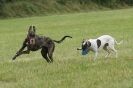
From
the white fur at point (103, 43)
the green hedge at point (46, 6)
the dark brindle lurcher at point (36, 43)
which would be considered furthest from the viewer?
the green hedge at point (46, 6)

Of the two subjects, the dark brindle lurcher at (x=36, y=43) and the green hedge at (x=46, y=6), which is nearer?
the dark brindle lurcher at (x=36, y=43)

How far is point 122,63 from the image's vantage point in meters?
14.2

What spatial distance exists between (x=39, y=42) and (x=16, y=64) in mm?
1325

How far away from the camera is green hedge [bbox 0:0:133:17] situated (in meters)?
72.6

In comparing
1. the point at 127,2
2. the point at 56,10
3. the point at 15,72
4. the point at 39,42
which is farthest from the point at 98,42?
the point at 127,2

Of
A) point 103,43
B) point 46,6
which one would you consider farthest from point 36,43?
point 46,6

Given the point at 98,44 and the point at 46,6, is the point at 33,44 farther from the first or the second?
the point at 46,6

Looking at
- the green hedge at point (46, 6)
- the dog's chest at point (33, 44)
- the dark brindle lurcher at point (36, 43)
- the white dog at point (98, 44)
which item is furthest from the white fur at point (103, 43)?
the green hedge at point (46, 6)

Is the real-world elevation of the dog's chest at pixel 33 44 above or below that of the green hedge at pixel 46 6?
below

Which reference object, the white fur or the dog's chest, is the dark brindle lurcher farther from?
the white fur

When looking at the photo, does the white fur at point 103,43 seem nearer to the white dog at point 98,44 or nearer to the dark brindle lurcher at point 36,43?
the white dog at point 98,44

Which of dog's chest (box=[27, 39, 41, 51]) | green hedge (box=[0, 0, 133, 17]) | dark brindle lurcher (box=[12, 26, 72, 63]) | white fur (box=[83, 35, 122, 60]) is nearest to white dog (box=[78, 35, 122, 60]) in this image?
white fur (box=[83, 35, 122, 60])

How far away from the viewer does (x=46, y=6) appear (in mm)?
78625

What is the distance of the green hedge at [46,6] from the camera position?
72.6m
